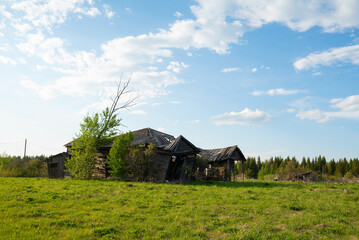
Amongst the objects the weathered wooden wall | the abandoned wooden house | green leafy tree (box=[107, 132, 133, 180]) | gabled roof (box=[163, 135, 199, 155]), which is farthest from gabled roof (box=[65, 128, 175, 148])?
green leafy tree (box=[107, 132, 133, 180])

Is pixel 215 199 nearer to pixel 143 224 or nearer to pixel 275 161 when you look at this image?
pixel 143 224

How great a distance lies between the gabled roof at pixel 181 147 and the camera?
24.0m

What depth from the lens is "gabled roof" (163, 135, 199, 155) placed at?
2398 centimetres

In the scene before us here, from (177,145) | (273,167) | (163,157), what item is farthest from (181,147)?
(273,167)

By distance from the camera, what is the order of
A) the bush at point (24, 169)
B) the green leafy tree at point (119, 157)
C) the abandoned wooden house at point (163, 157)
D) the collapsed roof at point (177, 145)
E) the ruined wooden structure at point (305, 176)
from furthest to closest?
1. the ruined wooden structure at point (305, 176)
2. the bush at point (24, 169)
3. the collapsed roof at point (177, 145)
4. the abandoned wooden house at point (163, 157)
5. the green leafy tree at point (119, 157)

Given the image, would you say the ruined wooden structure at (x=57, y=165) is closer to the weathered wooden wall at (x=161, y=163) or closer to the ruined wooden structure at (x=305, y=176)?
the weathered wooden wall at (x=161, y=163)

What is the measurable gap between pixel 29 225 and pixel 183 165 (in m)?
17.8

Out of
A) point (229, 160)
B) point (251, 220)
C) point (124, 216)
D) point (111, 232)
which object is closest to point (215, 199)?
point (251, 220)

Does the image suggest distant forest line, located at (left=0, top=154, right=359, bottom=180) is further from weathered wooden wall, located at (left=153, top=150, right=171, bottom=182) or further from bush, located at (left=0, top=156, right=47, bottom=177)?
weathered wooden wall, located at (left=153, top=150, right=171, bottom=182)

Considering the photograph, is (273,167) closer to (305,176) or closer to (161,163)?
(305,176)

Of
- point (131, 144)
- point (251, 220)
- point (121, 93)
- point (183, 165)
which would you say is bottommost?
→ point (251, 220)

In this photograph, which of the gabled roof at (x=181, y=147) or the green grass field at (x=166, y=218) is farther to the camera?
the gabled roof at (x=181, y=147)

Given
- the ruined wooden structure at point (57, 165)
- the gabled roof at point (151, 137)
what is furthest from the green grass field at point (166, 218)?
the ruined wooden structure at point (57, 165)

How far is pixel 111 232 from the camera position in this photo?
7.41m
